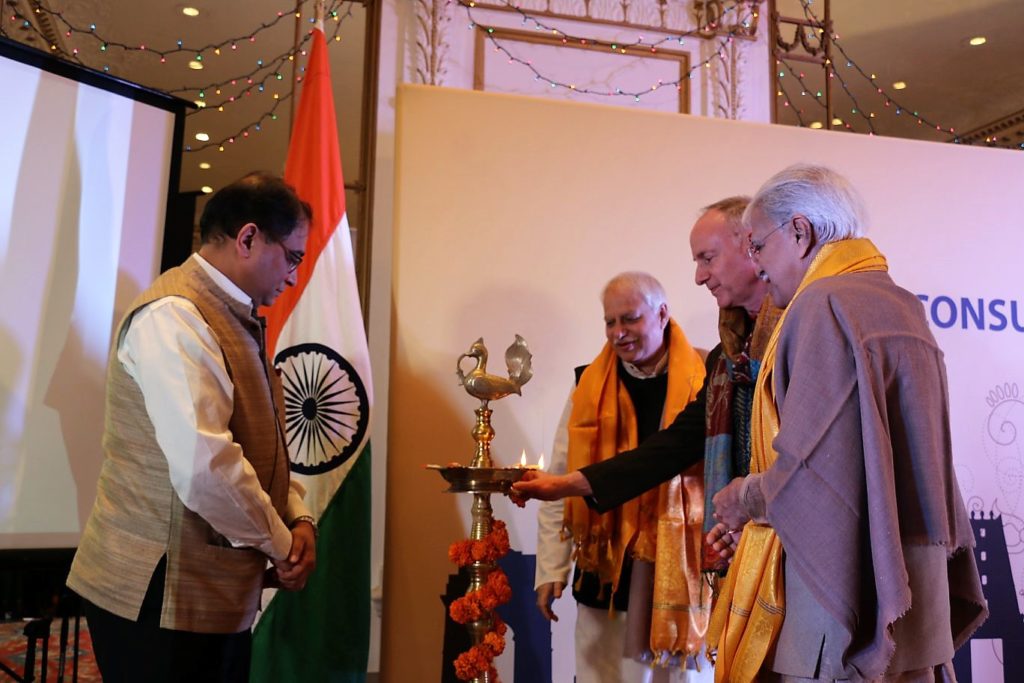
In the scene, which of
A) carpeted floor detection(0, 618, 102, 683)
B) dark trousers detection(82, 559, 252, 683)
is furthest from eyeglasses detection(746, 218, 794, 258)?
carpeted floor detection(0, 618, 102, 683)

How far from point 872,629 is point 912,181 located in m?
3.00

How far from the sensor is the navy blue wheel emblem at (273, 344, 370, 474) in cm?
302

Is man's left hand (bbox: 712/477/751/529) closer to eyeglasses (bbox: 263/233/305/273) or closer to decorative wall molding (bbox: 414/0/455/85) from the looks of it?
eyeglasses (bbox: 263/233/305/273)

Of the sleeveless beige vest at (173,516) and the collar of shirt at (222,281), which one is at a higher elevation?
the collar of shirt at (222,281)

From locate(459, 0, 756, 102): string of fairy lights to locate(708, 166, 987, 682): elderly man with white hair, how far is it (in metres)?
3.24

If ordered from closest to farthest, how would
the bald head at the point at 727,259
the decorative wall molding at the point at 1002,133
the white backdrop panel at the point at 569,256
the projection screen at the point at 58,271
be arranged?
the bald head at the point at 727,259 → the projection screen at the point at 58,271 → the white backdrop panel at the point at 569,256 → the decorative wall molding at the point at 1002,133

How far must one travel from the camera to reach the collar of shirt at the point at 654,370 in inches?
108

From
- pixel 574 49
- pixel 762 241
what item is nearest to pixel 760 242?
pixel 762 241

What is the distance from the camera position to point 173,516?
1.83m

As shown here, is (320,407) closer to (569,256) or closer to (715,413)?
(569,256)

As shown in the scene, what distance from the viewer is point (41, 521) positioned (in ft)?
9.50

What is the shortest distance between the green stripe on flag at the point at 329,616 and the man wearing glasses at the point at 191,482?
38.2 inches

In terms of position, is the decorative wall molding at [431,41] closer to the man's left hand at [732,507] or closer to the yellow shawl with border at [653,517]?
the yellow shawl with border at [653,517]

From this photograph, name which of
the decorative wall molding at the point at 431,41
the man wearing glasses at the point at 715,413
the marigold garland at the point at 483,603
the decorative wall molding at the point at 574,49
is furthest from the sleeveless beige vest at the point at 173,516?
the decorative wall molding at the point at 574,49
